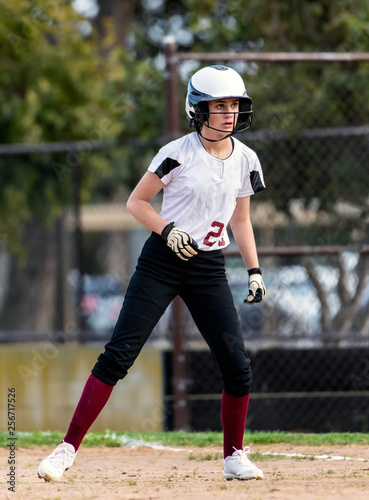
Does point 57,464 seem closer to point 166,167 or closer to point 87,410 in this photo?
point 87,410

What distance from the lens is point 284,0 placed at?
9.07 meters

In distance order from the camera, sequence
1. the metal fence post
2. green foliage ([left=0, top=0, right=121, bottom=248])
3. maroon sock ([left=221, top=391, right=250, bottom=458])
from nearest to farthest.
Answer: maroon sock ([left=221, top=391, right=250, bottom=458])
the metal fence post
green foliage ([left=0, top=0, right=121, bottom=248])

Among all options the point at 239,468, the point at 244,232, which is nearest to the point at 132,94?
the point at 244,232

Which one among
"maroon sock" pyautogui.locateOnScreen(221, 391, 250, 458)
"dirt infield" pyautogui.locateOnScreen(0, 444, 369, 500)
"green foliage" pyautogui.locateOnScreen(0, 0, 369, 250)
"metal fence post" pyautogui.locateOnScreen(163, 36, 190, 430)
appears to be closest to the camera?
"dirt infield" pyautogui.locateOnScreen(0, 444, 369, 500)

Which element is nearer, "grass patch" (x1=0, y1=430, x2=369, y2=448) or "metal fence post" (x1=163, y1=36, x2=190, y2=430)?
"grass patch" (x1=0, y1=430, x2=369, y2=448)

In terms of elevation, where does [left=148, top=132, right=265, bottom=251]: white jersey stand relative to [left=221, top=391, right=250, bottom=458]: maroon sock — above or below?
above

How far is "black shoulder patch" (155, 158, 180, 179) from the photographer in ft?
14.4

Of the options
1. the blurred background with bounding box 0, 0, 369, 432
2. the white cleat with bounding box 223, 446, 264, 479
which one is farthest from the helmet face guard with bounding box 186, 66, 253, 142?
the blurred background with bounding box 0, 0, 369, 432

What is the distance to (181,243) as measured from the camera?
422cm

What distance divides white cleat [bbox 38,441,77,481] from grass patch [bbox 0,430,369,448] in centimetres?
186

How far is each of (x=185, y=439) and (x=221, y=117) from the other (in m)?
2.75

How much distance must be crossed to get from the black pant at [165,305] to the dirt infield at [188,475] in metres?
0.50

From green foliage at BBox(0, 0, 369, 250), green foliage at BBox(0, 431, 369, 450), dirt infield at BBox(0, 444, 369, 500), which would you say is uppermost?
green foliage at BBox(0, 0, 369, 250)

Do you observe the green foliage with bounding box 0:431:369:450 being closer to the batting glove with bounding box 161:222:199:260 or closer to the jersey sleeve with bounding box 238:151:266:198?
the jersey sleeve with bounding box 238:151:266:198
